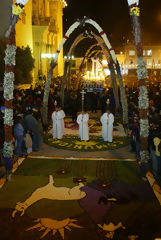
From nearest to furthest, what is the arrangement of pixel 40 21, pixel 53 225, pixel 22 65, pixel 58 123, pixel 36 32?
pixel 53 225, pixel 58 123, pixel 22 65, pixel 40 21, pixel 36 32

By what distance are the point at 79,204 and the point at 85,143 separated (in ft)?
17.8

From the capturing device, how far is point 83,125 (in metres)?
11.8

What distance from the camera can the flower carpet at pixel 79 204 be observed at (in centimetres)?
528

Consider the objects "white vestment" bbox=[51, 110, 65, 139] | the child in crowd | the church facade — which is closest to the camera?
the child in crowd

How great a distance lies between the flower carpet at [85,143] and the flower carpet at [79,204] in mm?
2149

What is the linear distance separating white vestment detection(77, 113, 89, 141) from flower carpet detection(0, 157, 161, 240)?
3.26m

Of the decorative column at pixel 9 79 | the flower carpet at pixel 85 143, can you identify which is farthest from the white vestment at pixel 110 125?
the decorative column at pixel 9 79

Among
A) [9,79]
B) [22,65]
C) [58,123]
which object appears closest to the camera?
[9,79]

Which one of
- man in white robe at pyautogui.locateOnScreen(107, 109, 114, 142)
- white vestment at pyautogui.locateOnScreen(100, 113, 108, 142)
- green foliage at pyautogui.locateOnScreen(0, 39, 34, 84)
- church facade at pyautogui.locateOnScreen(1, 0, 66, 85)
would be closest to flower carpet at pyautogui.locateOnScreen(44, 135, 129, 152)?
white vestment at pyautogui.locateOnScreen(100, 113, 108, 142)

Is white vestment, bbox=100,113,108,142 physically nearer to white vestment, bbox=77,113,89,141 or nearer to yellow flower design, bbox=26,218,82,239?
white vestment, bbox=77,113,89,141

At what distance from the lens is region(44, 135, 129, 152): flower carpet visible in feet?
35.8

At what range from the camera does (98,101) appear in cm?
2027

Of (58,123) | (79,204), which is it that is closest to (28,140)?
(58,123)

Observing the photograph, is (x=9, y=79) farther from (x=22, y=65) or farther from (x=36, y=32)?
(x=36, y=32)
